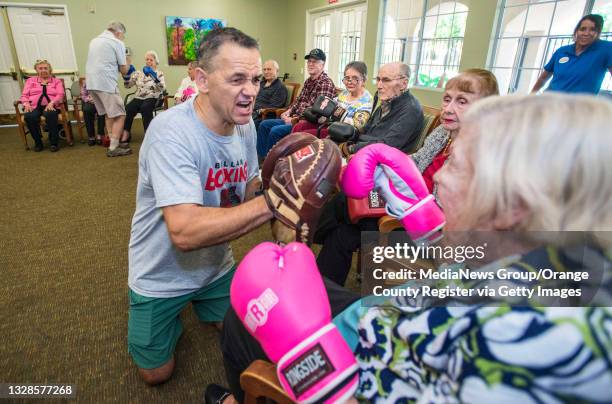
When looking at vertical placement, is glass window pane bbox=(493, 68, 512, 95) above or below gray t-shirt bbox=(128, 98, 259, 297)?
above

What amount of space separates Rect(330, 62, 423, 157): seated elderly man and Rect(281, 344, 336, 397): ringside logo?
1910 millimetres

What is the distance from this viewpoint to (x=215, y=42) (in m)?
1.19

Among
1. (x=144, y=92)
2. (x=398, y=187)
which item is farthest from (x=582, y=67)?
(x=144, y=92)

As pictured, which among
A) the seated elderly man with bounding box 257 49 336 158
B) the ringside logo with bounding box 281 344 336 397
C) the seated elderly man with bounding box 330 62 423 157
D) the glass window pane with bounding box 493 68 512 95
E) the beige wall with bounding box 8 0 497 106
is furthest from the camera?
the beige wall with bounding box 8 0 497 106

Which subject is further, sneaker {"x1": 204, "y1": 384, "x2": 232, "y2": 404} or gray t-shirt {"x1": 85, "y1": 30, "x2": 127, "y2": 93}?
gray t-shirt {"x1": 85, "y1": 30, "x2": 127, "y2": 93}

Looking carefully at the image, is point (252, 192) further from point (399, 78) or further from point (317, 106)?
point (317, 106)

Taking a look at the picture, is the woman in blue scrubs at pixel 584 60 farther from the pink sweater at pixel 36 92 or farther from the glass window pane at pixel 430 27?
the pink sweater at pixel 36 92

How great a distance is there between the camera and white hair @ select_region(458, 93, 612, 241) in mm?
523

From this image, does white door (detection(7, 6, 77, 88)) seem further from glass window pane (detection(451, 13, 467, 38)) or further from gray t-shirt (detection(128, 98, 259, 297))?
gray t-shirt (detection(128, 98, 259, 297))

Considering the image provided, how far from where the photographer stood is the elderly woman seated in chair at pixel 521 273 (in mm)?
481

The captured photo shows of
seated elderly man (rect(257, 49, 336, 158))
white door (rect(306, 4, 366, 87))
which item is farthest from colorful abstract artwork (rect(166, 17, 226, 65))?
seated elderly man (rect(257, 49, 336, 158))

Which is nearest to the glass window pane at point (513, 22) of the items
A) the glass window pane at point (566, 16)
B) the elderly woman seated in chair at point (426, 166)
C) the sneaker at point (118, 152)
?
the glass window pane at point (566, 16)

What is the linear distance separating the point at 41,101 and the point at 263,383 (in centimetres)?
580

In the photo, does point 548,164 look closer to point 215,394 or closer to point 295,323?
point 295,323
